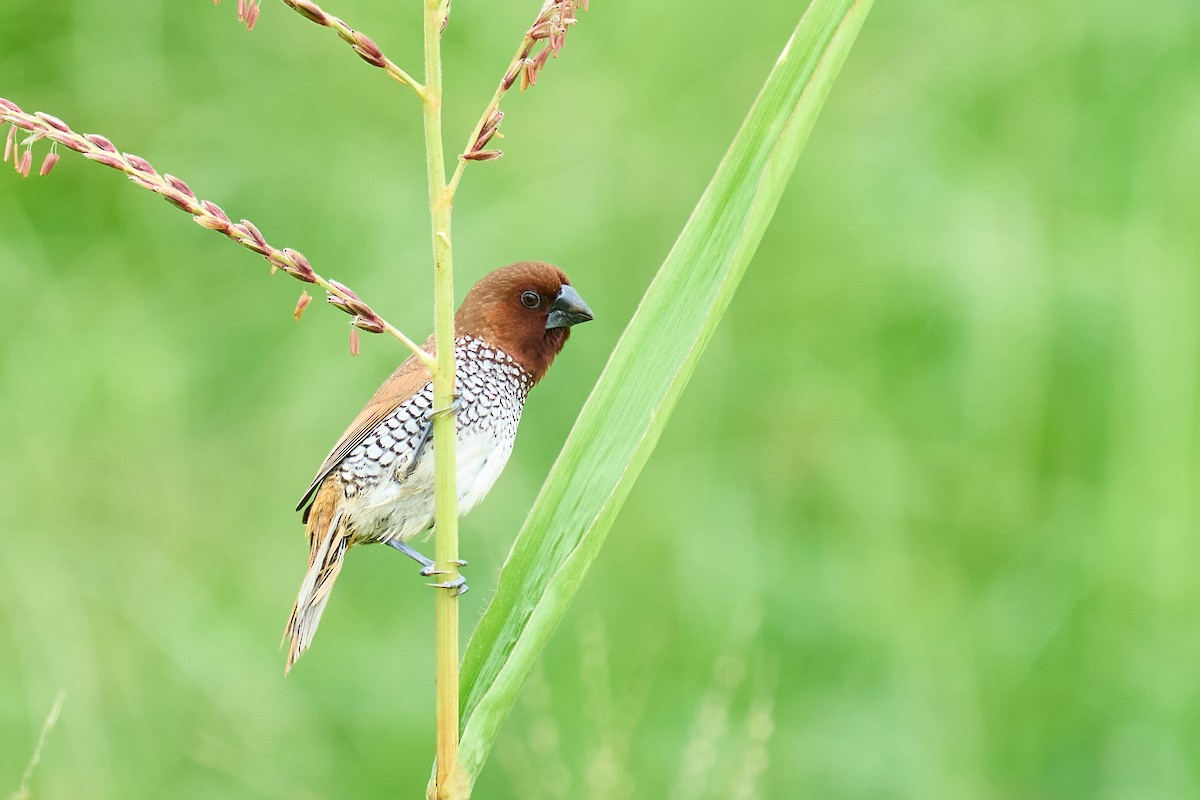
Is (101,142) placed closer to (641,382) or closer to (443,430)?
(443,430)

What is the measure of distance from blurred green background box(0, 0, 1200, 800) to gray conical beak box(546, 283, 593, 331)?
153 centimetres

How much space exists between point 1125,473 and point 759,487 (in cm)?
94

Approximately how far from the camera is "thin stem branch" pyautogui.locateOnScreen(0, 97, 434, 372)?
931mm

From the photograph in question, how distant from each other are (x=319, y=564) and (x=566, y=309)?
44 cm

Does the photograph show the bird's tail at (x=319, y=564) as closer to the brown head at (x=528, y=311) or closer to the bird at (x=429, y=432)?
the bird at (x=429, y=432)

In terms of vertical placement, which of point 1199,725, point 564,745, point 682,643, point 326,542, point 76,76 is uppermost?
point 326,542

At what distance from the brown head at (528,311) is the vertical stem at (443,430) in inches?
14.0

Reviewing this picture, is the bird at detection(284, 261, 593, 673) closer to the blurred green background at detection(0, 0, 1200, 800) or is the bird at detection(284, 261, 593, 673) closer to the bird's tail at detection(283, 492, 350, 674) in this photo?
the bird's tail at detection(283, 492, 350, 674)

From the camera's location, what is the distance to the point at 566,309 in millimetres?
1412

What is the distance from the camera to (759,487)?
3600mm

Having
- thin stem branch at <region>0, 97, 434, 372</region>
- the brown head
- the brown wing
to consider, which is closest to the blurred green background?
the brown wing

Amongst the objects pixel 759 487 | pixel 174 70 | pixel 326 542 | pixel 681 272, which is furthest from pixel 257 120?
pixel 681 272

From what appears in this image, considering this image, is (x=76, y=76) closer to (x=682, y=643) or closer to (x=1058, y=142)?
(x=682, y=643)

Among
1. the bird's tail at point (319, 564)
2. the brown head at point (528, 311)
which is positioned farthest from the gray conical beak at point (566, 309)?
the bird's tail at point (319, 564)
